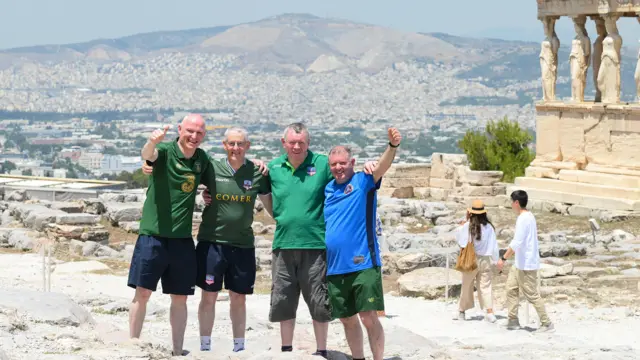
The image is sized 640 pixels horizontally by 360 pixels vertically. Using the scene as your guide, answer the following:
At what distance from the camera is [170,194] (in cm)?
823

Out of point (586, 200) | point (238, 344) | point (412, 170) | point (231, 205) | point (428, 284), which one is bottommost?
point (586, 200)

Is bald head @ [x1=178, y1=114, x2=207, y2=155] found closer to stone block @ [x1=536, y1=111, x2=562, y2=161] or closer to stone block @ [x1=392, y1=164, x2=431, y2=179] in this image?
stone block @ [x1=536, y1=111, x2=562, y2=161]

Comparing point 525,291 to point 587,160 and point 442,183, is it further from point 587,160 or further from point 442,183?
point 442,183

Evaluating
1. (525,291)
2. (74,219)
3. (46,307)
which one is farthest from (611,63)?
(46,307)

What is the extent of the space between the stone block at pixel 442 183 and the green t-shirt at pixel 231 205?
1925cm

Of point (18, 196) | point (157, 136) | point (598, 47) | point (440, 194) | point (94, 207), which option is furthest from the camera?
point (440, 194)

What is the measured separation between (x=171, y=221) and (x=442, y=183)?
19.9 m

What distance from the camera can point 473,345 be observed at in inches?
395

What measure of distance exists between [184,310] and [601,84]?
16315 millimetres

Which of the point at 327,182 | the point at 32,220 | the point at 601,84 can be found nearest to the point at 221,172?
the point at 327,182

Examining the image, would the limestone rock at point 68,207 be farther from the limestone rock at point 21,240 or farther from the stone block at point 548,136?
the stone block at point 548,136

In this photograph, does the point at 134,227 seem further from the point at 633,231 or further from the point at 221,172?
the point at 221,172

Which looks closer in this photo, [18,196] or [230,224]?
[230,224]

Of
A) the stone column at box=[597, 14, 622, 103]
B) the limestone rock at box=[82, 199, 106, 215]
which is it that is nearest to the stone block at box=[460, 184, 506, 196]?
the stone column at box=[597, 14, 622, 103]
